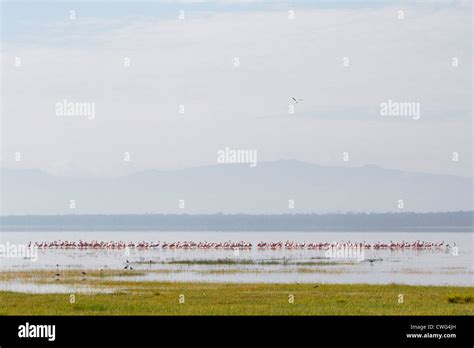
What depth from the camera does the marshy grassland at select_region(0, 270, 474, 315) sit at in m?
35.2

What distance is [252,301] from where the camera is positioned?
126ft

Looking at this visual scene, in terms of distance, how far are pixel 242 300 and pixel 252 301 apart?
0.51 m

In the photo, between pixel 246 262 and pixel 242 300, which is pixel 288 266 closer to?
pixel 246 262

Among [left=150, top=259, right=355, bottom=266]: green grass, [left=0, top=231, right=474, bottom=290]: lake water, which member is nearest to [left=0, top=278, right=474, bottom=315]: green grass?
[left=0, top=231, right=474, bottom=290]: lake water

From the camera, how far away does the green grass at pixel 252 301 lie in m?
35.2

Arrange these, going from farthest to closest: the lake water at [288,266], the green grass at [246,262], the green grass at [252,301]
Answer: the green grass at [246,262], the lake water at [288,266], the green grass at [252,301]

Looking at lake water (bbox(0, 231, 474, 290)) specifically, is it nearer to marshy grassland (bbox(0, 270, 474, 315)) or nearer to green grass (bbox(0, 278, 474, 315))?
marshy grassland (bbox(0, 270, 474, 315))

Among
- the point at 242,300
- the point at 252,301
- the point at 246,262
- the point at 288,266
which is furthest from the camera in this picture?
the point at 246,262

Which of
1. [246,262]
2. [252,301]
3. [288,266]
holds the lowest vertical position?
[252,301]

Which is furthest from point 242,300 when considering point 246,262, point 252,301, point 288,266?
point 246,262

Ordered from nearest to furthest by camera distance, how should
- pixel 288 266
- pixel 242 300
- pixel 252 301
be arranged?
pixel 252 301
pixel 242 300
pixel 288 266

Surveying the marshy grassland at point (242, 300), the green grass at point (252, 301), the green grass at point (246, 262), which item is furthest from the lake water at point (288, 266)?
the green grass at point (252, 301)

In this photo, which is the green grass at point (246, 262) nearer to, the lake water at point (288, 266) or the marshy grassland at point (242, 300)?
the lake water at point (288, 266)
